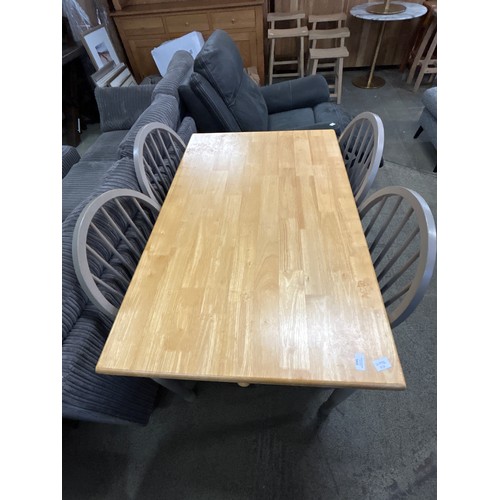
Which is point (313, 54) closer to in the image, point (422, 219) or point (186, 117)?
point (186, 117)

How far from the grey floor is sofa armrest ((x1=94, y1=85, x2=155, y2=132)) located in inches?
82.9

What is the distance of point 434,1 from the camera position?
9.66ft

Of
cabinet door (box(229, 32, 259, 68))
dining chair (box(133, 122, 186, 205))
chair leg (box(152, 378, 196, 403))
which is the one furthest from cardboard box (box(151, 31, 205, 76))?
chair leg (box(152, 378, 196, 403))

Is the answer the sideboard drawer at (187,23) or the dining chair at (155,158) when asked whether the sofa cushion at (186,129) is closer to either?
the dining chair at (155,158)

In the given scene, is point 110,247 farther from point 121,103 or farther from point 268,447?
point 121,103

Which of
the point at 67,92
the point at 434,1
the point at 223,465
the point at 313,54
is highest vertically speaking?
the point at 434,1

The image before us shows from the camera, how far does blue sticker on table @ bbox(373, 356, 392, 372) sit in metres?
0.62

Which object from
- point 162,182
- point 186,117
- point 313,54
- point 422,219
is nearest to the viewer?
point 422,219

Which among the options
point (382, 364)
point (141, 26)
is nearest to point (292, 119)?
point (382, 364)

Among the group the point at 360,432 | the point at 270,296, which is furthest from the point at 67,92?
the point at 360,432

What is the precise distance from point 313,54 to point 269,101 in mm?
1024

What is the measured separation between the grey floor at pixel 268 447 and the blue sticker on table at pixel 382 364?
690 millimetres

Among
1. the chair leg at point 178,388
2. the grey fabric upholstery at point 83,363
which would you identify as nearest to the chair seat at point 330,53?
the grey fabric upholstery at point 83,363

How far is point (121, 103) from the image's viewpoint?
2.29 meters
